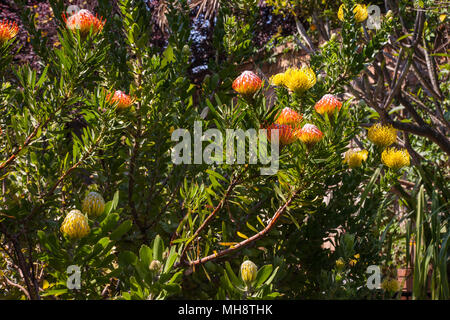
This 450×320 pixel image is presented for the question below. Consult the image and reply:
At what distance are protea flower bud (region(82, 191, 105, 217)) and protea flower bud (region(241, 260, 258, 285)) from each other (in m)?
0.36

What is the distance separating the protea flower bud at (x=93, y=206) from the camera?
910mm

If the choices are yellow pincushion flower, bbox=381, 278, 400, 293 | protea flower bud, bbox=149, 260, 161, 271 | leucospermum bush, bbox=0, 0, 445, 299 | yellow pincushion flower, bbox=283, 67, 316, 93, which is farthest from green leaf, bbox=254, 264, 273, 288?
yellow pincushion flower, bbox=381, 278, 400, 293

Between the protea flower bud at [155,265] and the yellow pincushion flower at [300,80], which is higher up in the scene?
the yellow pincushion flower at [300,80]

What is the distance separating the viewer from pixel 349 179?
50.1 inches

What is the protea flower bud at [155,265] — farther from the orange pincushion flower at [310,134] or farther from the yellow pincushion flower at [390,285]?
the yellow pincushion flower at [390,285]

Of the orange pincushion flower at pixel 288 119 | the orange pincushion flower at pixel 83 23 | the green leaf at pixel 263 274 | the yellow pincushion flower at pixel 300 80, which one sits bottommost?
the green leaf at pixel 263 274

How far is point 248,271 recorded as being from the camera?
2.64 ft

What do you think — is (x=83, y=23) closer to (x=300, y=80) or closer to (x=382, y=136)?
(x=300, y=80)

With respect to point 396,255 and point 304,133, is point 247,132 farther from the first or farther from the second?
point 396,255

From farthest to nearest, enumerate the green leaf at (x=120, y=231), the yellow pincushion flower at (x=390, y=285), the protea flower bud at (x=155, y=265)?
the yellow pincushion flower at (x=390, y=285), the green leaf at (x=120, y=231), the protea flower bud at (x=155, y=265)

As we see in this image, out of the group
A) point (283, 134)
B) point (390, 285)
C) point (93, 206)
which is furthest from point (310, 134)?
point (390, 285)

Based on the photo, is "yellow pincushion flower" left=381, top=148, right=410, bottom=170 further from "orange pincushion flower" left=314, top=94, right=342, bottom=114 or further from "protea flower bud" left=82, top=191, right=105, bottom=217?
"protea flower bud" left=82, top=191, right=105, bottom=217

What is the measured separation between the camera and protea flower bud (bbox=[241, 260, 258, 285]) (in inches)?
31.7

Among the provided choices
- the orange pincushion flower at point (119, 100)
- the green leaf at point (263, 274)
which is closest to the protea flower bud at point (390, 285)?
the green leaf at point (263, 274)
